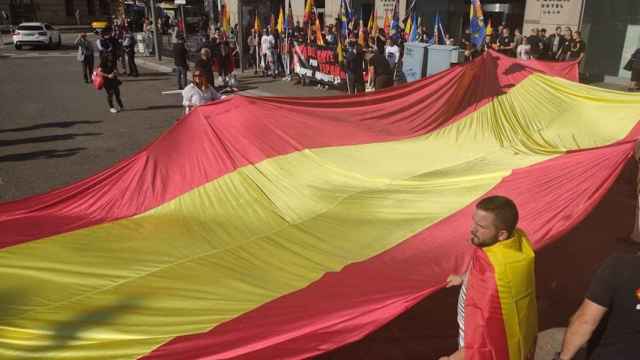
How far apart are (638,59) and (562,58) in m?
2.47

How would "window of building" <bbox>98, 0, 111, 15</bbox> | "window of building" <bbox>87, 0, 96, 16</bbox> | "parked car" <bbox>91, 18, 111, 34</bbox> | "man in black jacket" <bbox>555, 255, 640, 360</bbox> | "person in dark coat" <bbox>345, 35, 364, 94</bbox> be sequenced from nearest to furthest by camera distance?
1. "man in black jacket" <bbox>555, 255, 640, 360</bbox>
2. "person in dark coat" <bbox>345, 35, 364, 94</bbox>
3. "parked car" <bbox>91, 18, 111, 34</bbox>
4. "window of building" <bbox>87, 0, 96, 16</bbox>
5. "window of building" <bbox>98, 0, 111, 15</bbox>

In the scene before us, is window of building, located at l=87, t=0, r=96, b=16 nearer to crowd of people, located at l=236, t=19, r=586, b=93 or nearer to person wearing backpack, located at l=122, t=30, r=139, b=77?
person wearing backpack, located at l=122, t=30, r=139, b=77

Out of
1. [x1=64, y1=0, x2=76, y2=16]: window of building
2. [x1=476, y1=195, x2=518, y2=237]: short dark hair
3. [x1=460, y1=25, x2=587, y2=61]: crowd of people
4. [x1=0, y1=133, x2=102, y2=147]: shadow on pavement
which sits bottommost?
[x1=0, y1=133, x2=102, y2=147]: shadow on pavement

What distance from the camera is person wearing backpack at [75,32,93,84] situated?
59.9ft

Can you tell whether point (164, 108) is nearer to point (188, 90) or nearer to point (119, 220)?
point (188, 90)

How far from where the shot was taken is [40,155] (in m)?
9.91

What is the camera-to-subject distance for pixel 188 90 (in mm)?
8383

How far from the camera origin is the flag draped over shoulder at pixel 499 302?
2643mm

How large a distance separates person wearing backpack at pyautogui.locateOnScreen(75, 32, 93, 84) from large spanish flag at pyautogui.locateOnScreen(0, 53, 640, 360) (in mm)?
14387

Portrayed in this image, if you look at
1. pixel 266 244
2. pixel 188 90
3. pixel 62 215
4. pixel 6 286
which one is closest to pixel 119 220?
pixel 62 215

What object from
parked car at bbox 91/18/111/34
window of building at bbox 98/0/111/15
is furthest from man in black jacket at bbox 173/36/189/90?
window of building at bbox 98/0/111/15

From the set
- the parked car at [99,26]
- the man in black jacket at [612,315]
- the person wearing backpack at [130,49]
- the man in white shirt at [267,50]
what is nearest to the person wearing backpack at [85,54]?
the parked car at [99,26]

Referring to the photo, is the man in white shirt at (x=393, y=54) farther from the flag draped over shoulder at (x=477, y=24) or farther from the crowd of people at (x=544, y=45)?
the flag draped over shoulder at (x=477, y=24)

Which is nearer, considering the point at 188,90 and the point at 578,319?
the point at 578,319
